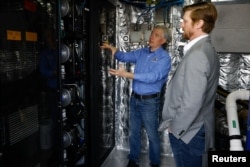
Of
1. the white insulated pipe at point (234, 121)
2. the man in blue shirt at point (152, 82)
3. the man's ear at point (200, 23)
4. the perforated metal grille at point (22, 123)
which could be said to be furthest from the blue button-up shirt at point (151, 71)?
the perforated metal grille at point (22, 123)

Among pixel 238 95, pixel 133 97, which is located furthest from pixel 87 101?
pixel 238 95

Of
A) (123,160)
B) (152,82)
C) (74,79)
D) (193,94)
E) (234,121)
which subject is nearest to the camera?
(193,94)

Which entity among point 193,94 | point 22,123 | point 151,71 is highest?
point 151,71

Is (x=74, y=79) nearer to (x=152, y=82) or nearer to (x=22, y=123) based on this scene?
(x=152, y=82)

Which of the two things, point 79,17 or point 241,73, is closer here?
point 79,17

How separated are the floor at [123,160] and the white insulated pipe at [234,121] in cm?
107

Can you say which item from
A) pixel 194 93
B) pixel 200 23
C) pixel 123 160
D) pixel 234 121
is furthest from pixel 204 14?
pixel 123 160

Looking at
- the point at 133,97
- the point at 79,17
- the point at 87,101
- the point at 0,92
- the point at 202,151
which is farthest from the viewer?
the point at 133,97

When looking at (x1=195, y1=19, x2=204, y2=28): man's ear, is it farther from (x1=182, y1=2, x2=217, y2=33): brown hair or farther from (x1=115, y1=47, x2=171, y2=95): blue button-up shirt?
(x1=115, y1=47, x2=171, y2=95): blue button-up shirt

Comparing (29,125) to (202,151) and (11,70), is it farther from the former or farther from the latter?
(202,151)

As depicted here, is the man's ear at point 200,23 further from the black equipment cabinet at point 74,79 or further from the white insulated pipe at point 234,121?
the black equipment cabinet at point 74,79

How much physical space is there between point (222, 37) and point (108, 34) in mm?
1321

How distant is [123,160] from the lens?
297 centimetres

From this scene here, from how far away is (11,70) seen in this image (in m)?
1.28
